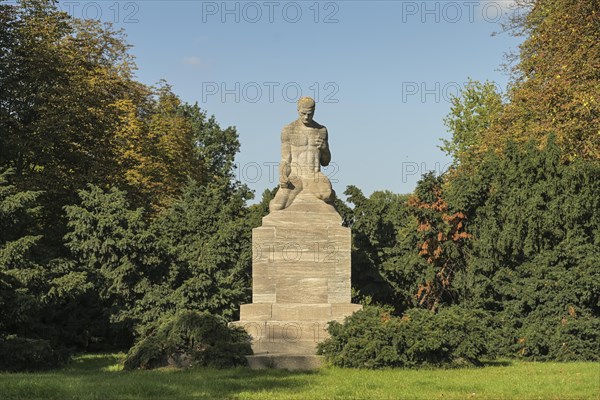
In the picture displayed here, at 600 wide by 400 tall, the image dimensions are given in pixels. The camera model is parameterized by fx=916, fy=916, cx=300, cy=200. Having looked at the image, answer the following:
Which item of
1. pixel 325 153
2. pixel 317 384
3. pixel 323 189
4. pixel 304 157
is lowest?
pixel 317 384

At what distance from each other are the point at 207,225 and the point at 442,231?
649 centimetres

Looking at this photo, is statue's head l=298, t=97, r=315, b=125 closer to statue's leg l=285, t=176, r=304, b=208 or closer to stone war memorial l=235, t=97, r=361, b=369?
stone war memorial l=235, t=97, r=361, b=369

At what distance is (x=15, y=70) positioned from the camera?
29047 mm

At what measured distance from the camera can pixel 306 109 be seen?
1894 cm

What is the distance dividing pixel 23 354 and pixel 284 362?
15.4ft

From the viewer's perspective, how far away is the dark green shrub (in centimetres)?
1622

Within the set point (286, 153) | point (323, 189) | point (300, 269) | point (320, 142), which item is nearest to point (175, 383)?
point (300, 269)

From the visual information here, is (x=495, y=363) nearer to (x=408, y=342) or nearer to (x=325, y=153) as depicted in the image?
(x=408, y=342)

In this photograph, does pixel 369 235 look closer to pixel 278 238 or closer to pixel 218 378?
pixel 278 238

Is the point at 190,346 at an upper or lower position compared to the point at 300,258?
lower

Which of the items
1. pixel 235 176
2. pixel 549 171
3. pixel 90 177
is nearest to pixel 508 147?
pixel 549 171

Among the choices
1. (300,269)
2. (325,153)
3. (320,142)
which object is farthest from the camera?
(325,153)

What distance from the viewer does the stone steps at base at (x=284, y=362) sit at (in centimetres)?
1566

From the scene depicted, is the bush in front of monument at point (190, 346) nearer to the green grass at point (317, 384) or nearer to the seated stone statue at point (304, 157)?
the green grass at point (317, 384)
